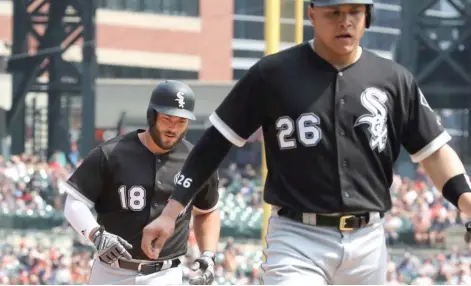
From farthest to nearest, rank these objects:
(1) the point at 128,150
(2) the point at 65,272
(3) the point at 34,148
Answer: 1. (3) the point at 34,148
2. (2) the point at 65,272
3. (1) the point at 128,150

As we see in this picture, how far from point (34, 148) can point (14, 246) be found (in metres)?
5.49

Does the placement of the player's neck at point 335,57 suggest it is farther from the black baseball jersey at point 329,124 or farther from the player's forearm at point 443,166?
the player's forearm at point 443,166

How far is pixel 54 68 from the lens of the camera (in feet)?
71.2

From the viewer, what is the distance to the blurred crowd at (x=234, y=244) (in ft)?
49.0

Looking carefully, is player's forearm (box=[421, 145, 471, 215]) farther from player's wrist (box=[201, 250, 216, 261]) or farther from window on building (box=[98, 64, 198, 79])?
window on building (box=[98, 64, 198, 79])

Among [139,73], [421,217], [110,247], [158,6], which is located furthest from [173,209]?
[158,6]

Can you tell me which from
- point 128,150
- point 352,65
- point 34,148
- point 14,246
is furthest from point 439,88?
point 352,65

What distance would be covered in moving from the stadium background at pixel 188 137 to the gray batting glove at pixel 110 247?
2.51 meters

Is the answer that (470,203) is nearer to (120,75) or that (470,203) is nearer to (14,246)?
(14,246)

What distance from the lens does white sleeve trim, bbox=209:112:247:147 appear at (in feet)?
12.6

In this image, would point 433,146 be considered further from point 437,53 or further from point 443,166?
point 437,53

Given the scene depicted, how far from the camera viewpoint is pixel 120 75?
2602 centimetres

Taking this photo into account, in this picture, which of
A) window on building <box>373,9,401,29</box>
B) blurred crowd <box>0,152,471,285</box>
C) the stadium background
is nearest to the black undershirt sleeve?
the stadium background

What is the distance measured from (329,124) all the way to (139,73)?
24.6 m
